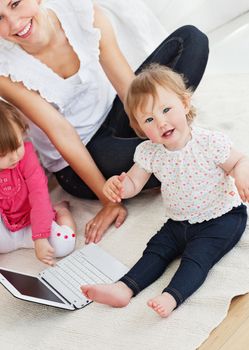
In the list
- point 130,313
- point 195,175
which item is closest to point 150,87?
point 195,175

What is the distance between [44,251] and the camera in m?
1.34

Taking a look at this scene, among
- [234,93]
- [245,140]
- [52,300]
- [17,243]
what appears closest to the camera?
[52,300]

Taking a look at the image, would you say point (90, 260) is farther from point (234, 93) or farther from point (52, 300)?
point (234, 93)

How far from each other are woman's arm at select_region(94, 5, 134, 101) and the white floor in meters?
0.60

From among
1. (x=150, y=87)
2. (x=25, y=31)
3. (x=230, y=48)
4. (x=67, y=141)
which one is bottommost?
(x=230, y=48)

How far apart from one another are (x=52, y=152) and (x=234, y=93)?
0.65 m

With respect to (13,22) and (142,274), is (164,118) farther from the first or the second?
(13,22)

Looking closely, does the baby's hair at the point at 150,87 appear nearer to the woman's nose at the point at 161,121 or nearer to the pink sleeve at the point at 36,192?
the woman's nose at the point at 161,121

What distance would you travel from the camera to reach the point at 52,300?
1.20 m

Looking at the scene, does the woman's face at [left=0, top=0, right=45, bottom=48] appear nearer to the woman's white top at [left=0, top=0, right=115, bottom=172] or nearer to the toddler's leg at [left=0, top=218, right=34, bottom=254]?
the woman's white top at [left=0, top=0, right=115, bottom=172]

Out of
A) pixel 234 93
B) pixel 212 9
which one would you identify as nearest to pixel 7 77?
pixel 234 93

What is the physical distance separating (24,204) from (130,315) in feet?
1.46

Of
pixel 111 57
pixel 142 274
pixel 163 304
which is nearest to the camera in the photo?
pixel 163 304

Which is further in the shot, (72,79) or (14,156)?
(72,79)
